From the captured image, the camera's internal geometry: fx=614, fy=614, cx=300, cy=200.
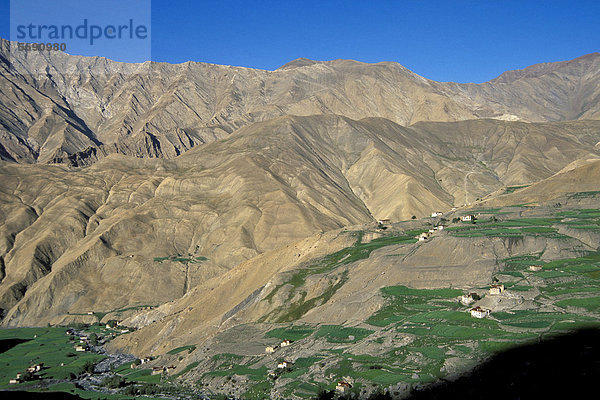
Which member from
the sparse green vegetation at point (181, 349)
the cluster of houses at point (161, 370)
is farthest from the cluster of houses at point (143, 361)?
the cluster of houses at point (161, 370)

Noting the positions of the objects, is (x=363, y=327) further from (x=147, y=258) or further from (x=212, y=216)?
(x=212, y=216)

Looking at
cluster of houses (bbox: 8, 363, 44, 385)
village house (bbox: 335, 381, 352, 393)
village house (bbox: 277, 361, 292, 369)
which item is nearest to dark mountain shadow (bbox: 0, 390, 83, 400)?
cluster of houses (bbox: 8, 363, 44, 385)

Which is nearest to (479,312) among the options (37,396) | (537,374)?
(537,374)

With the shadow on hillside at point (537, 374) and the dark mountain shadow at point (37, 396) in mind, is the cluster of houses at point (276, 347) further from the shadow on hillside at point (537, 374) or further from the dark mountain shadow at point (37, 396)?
the shadow on hillside at point (537, 374)

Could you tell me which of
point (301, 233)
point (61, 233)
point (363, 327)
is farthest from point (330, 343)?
point (61, 233)

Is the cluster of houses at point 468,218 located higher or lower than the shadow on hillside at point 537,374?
higher

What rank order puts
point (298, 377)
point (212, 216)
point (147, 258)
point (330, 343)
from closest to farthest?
point (298, 377) < point (330, 343) < point (147, 258) < point (212, 216)
